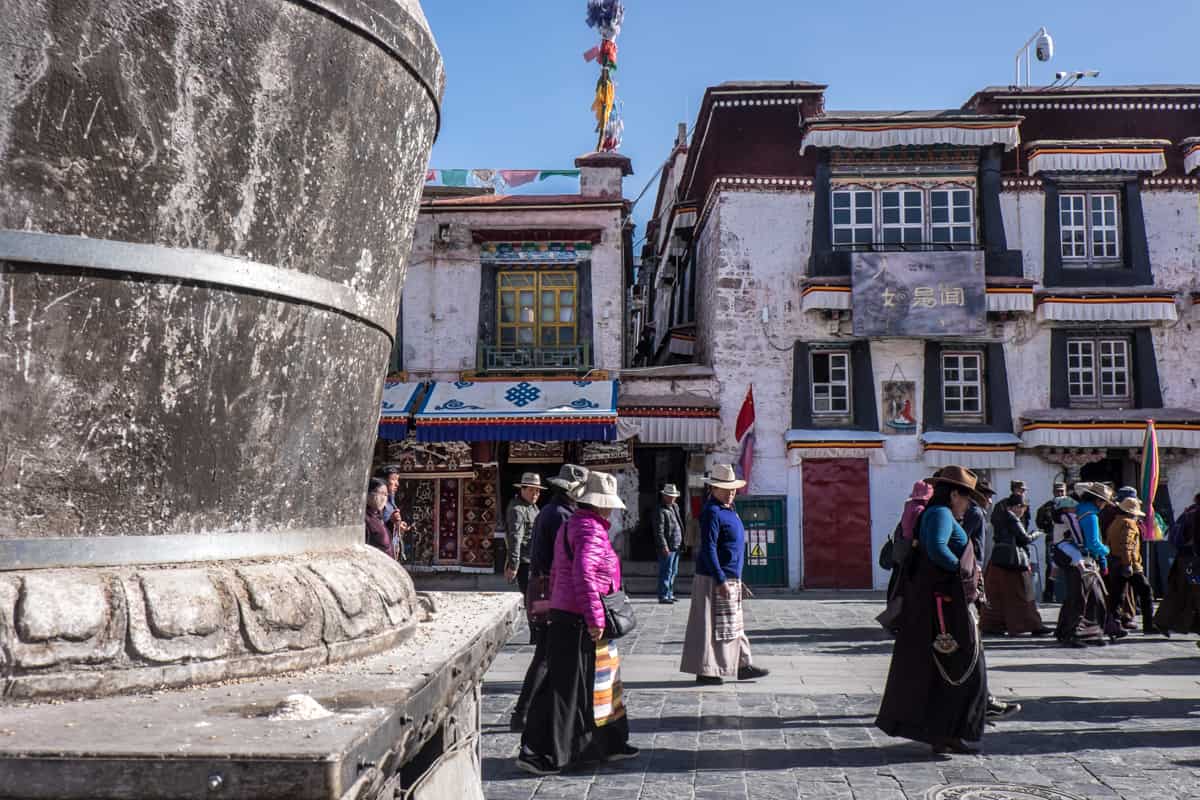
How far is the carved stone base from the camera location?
1.61 m

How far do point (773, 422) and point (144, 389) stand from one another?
19.1 m

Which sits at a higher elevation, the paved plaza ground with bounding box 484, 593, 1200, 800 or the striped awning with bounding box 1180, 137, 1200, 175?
the striped awning with bounding box 1180, 137, 1200, 175

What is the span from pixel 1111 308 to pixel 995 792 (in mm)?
17157

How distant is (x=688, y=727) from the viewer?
6.83 metres

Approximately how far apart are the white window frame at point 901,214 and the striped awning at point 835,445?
3785 millimetres

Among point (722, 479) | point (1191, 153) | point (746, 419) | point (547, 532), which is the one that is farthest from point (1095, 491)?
point (1191, 153)

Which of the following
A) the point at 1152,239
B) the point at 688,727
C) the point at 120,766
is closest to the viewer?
the point at 120,766

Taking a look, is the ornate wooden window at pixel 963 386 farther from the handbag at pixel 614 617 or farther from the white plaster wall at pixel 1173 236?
the handbag at pixel 614 617

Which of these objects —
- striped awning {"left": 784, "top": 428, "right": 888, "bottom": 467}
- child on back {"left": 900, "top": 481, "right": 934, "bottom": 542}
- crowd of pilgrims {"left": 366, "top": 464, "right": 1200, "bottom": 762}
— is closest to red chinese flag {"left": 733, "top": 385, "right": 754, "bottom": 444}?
striped awning {"left": 784, "top": 428, "right": 888, "bottom": 467}

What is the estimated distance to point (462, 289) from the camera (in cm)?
2083

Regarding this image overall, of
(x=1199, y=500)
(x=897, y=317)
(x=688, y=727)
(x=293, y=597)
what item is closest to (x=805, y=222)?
(x=897, y=317)

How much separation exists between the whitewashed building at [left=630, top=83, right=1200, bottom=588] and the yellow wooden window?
9.65 ft

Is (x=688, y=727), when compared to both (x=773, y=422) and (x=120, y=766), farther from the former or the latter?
(x=773, y=422)

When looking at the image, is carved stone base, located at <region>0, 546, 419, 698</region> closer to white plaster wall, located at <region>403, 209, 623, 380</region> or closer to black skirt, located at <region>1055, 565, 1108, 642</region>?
black skirt, located at <region>1055, 565, 1108, 642</region>
